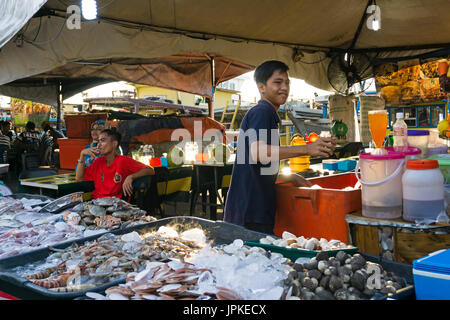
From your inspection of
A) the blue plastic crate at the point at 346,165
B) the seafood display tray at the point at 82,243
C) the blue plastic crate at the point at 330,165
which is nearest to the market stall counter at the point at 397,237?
the seafood display tray at the point at 82,243

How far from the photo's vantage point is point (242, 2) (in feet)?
17.3

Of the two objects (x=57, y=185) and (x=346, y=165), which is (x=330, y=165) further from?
(x=57, y=185)

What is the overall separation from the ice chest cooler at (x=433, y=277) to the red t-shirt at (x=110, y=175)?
3.23 meters

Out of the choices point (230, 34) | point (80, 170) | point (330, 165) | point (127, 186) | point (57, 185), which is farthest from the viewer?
point (230, 34)

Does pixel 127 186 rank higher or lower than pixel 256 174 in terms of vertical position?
lower

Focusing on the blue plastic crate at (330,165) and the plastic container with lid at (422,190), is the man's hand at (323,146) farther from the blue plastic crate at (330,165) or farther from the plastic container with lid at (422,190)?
the blue plastic crate at (330,165)

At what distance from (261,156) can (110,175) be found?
2119mm

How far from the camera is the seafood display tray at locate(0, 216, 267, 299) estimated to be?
4.71 ft

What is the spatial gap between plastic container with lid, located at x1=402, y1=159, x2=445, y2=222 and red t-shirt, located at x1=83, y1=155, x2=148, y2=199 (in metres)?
2.85

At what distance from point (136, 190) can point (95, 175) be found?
1.66ft

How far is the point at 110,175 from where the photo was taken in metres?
3.99

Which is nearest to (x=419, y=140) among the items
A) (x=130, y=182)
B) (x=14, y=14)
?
(x=130, y=182)

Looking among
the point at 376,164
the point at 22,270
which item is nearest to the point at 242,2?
the point at 376,164
